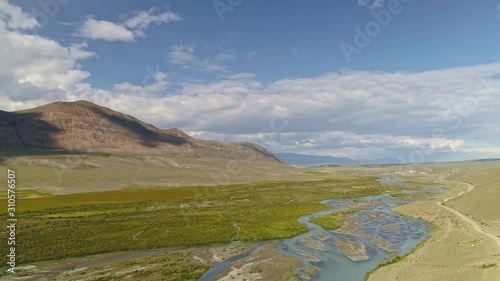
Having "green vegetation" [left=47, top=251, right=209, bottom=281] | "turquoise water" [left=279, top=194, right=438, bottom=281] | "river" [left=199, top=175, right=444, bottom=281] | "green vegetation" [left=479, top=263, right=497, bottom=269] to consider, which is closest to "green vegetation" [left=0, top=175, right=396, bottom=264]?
"river" [left=199, top=175, right=444, bottom=281]

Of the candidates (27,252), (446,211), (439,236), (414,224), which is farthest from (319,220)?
(27,252)

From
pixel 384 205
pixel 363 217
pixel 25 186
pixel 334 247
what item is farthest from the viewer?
pixel 25 186

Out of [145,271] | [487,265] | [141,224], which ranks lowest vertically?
[487,265]

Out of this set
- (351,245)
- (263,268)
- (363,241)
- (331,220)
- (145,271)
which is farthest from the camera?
(331,220)

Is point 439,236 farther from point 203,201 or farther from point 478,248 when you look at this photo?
point 203,201

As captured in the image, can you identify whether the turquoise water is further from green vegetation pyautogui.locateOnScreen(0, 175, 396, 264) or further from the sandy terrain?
green vegetation pyautogui.locateOnScreen(0, 175, 396, 264)

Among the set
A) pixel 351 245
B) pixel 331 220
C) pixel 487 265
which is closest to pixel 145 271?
pixel 351 245

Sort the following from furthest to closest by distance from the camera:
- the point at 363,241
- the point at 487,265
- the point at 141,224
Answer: the point at 141,224
the point at 363,241
the point at 487,265

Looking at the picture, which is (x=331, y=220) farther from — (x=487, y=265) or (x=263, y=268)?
(x=487, y=265)
